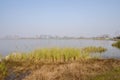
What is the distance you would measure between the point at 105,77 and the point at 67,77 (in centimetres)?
157

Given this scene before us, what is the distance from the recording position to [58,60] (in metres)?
15.2

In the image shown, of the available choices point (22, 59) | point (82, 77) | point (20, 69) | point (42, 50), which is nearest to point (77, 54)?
point (42, 50)

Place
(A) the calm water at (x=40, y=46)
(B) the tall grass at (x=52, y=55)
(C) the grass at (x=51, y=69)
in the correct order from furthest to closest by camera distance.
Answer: (A) the calm water at (x=40, y=46), (B) the tall grass at (x=52, y=55), (C) the grass at (x=51, y=69)

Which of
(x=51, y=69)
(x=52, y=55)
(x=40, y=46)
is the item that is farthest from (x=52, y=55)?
(x=40, y=46)

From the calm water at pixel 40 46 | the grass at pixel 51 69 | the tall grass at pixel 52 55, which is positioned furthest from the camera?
the calm water at pixel 40 46

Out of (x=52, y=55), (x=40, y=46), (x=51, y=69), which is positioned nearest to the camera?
(x=51, y=69)

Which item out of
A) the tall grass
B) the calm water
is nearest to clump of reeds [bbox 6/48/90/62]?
the tall grass

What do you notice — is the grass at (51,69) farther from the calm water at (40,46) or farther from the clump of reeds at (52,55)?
the calm water at (40,46)

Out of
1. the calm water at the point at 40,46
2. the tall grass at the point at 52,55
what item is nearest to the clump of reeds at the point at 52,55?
the tall grass at the point at 52,55

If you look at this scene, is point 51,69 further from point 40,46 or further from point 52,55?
point 40,46

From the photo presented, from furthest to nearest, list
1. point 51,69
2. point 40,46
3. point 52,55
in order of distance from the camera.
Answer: point 40,46, point 52,55, point 51,69

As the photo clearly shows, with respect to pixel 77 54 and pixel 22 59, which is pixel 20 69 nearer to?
pixel 22 59

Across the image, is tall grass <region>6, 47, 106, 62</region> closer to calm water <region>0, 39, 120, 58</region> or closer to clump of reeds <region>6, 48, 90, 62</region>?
clump of reeds <region>6, 48, 90, 62</region>

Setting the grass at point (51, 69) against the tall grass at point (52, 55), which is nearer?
the grass at point (51, 69)
